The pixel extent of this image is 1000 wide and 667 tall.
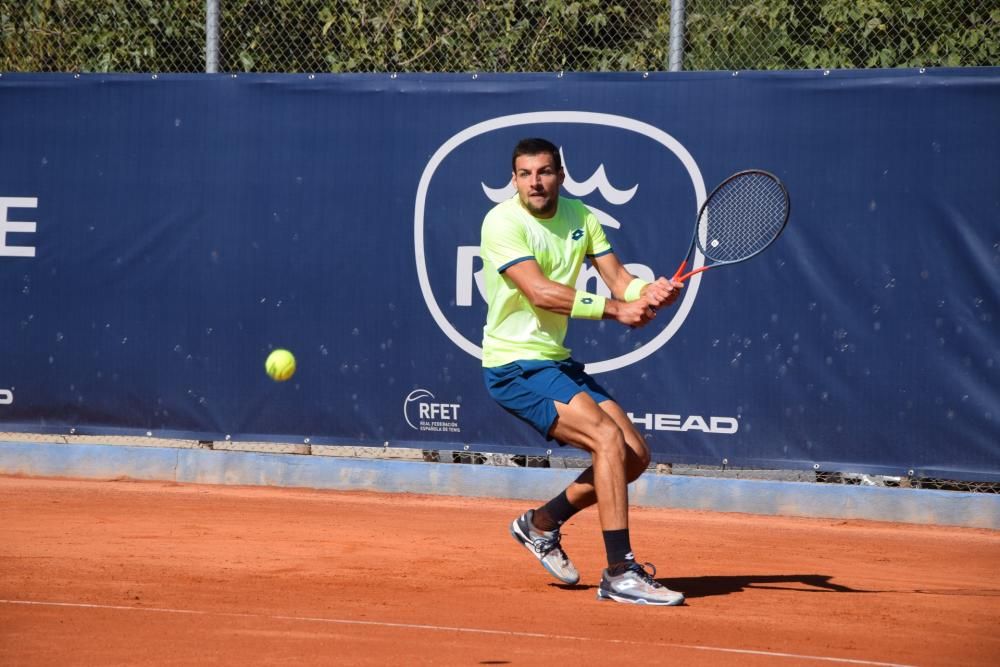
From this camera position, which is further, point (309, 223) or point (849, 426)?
point (309, 223)

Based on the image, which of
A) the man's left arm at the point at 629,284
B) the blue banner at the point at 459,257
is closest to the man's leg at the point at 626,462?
the man's left arm at the point at 629,284

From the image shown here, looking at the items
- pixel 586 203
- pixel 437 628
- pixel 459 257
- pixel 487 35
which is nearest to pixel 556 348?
pixel 437 628

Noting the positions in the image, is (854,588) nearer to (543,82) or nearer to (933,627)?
(933,627)

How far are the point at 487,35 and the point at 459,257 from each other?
1466 millimetres

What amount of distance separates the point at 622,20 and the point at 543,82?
794mm

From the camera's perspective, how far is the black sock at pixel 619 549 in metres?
5.35

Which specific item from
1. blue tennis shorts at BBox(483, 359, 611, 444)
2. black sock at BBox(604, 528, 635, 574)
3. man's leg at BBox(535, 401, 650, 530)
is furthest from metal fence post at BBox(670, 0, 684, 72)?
black sock at BBox(604, 528, 635, 574)

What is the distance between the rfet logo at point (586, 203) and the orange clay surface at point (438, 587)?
1.09m

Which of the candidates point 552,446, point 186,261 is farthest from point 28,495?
point 552,446

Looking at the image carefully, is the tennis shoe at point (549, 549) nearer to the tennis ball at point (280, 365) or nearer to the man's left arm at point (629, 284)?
the man's left arm at point (629, 284)

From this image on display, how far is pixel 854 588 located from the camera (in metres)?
5.94

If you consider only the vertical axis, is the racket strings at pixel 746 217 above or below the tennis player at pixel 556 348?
above

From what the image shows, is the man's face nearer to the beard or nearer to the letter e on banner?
the beard

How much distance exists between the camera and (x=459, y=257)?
8.47 meters
